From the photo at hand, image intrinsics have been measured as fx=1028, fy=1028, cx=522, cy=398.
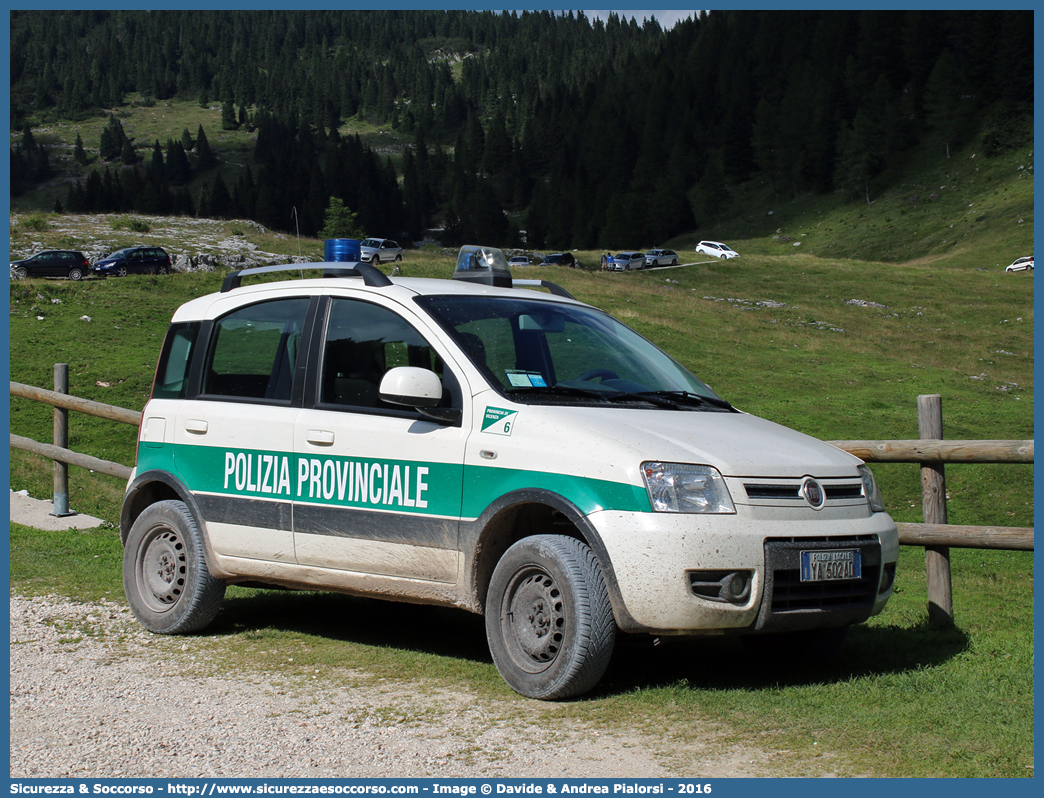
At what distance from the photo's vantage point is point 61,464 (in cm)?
1083

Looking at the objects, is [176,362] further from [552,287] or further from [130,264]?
[130,264]

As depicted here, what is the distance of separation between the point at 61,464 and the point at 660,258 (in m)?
68.2

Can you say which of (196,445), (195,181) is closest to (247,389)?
(196,445)

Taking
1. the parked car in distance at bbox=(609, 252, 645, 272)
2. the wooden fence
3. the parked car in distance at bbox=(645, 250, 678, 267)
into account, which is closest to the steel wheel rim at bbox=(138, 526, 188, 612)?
the wooden fence

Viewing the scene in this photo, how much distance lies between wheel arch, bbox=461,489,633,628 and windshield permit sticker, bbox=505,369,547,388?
660 mm

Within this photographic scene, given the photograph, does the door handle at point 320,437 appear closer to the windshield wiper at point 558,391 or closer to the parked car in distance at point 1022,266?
the windshield wiper at point 558,391

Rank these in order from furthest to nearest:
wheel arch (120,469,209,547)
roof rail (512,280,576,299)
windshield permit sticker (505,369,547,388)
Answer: roof rail (512,280,576,299)
wheel arch (120,469,209,547)
windshield permit sticker (505,369,547,388)

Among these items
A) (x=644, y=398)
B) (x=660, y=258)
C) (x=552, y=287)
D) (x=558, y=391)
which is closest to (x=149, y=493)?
(x=552, y=287)

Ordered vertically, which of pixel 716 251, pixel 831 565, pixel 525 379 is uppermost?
pixel 716 251

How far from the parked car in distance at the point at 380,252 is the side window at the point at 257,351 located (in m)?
43.7

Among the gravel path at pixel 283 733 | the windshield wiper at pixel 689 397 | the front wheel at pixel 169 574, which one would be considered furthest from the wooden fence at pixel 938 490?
the front wheel at pixel 169 574

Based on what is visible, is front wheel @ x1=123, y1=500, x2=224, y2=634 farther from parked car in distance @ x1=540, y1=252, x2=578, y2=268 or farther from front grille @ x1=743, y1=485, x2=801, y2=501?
parked car in distance @ x1=540, y1=252, x2=578, y2=268

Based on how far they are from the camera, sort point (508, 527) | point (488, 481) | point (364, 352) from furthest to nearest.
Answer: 1. point (364, 352)
2. point (508, 527)
3. point (488, 481)

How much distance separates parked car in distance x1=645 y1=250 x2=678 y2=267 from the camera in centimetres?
7525
